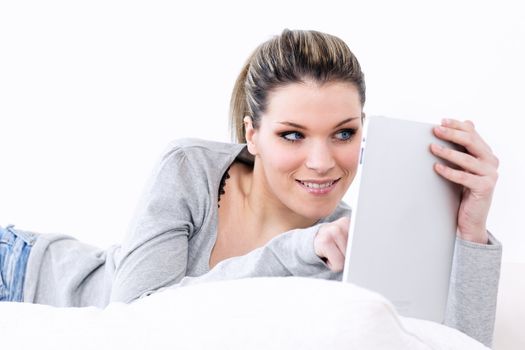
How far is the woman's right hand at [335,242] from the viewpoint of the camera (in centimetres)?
120

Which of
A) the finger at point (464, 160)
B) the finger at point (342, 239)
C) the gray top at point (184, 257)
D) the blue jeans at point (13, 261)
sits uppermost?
the finger at point (464, 160)

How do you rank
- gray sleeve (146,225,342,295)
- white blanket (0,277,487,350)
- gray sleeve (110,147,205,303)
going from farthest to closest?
gray sleeve (110,147,205,303), gray sleeve (146,225,342,295), white blanket (0,277,487,350)

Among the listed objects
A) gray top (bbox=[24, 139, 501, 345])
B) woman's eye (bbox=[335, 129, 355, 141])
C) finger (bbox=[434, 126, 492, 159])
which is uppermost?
finger (bbox=[434, 126, 492, 159])

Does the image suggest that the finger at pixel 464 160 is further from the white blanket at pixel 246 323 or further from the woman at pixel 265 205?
the white blanket at pixel 246 323

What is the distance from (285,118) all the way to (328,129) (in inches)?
4.4

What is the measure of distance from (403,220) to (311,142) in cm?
49

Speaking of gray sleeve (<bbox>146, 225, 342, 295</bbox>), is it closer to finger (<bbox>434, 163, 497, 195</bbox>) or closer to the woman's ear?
finger (<bbox>434, 163, 497, 195</bbox>)

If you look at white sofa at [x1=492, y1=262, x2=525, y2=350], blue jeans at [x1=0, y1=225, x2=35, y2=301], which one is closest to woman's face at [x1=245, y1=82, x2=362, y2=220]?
white sofa at [x1=492, y1=262, x2=525, y2=350]

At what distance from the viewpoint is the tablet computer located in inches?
45.6

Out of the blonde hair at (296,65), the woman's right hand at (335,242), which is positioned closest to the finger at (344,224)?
the woman's right hand at (335,242)

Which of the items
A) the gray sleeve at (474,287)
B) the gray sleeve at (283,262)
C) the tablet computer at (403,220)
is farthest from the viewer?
the gray sleeve at (474,287)

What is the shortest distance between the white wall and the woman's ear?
1049 millimetres

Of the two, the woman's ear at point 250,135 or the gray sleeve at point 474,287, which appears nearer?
the gray sleeve at point 474,287

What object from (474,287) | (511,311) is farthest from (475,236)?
(511,311)
